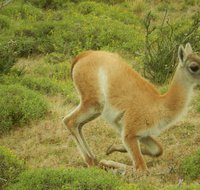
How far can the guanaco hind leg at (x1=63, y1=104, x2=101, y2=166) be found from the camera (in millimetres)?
8483

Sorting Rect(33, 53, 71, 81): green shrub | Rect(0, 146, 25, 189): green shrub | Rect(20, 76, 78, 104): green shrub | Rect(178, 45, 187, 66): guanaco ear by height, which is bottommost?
Rect(33, 53, 71, 81): green shrub

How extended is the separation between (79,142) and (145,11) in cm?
1027

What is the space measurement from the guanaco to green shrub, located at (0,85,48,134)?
215cm

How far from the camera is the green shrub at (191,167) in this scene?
321 inches

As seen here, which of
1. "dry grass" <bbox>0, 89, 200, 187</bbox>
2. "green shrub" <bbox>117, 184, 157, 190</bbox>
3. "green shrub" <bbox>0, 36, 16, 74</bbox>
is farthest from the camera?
"green shrub" <bbox>0, 36, 16, 74</bbox>

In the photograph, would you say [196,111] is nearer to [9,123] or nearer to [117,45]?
[9,123]

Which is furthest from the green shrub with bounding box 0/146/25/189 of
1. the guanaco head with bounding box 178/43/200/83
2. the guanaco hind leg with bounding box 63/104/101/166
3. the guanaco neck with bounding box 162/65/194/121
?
the guanaco head with bounding box 178/43/200/83

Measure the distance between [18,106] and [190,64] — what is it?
3.68 metres

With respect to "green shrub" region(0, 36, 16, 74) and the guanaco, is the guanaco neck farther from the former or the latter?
"green shrub" region(0, 36, 16, 74)

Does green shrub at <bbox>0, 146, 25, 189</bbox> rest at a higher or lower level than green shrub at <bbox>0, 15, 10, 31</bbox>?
higher

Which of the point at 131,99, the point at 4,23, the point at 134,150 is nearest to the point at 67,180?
the point at 134,150

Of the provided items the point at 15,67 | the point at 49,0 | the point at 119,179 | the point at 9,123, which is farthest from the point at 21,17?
the point at 119,179

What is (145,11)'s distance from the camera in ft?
60.6

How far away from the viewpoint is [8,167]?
26.2ft
